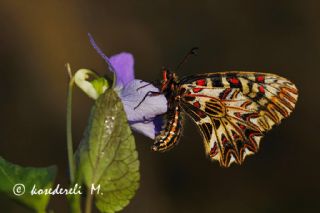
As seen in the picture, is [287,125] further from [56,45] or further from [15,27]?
[15,27]

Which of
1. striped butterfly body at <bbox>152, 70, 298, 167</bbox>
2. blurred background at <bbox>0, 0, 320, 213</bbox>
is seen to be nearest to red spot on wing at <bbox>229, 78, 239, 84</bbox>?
striped butterfly body at <bbox>152, 70, 298, 167</bbox>

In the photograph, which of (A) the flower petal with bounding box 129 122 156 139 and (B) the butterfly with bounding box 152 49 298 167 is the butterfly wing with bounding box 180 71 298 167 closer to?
(B) the butterfly with bounding box 152 49 298 167

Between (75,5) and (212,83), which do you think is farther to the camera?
(75,5)

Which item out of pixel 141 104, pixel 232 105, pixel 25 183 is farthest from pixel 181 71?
pixel 25 183

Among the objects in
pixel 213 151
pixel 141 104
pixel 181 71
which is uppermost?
pixel 181 71

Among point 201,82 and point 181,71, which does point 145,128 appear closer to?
point 201,82

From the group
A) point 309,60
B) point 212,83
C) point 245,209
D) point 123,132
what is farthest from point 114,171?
point 309,60
